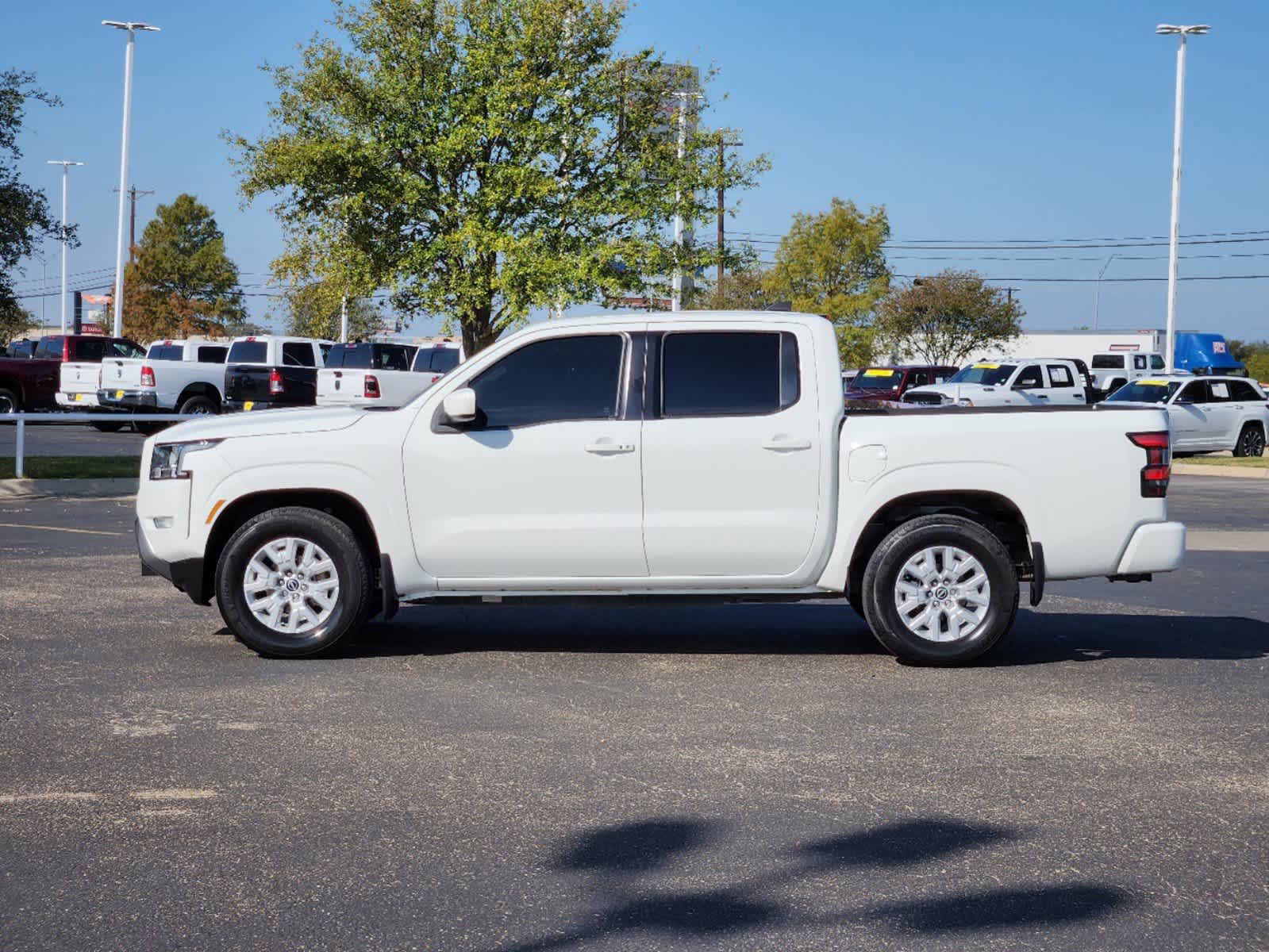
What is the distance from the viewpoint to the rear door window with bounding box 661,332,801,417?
8359 millimetres

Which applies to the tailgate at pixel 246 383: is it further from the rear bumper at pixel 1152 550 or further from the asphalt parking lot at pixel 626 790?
the rear bumper at pixel 1152 550

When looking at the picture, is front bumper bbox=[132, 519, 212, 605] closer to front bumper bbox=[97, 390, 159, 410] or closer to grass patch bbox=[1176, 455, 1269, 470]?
grass patch bbox=[1176, 455, 1269, 470]

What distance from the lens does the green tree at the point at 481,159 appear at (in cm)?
3173

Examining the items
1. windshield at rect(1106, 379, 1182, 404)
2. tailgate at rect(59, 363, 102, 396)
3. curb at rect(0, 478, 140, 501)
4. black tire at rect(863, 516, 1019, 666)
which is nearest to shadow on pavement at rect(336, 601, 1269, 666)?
black tire at rect(863, 516, 1019, 666)

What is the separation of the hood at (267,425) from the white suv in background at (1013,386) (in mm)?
28358

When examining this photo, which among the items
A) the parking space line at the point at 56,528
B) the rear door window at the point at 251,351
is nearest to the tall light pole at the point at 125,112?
the rear door window at the point at 251,351

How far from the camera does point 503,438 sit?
8.28 metres

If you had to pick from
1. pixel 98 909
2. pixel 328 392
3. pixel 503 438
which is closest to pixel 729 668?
pixel 503 438

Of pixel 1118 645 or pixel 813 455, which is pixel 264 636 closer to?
pixel 813 455

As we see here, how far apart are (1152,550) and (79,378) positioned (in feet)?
94.1

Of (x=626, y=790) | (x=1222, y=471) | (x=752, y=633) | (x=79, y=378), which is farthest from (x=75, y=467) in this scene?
(x=1222, y=471)

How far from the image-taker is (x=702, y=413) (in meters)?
8.35

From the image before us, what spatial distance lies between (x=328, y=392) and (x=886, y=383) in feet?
57.6

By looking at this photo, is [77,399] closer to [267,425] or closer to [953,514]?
[267,425]
